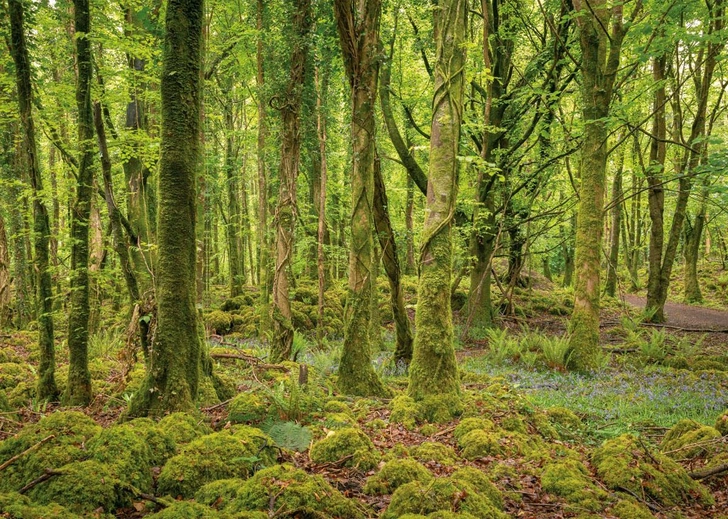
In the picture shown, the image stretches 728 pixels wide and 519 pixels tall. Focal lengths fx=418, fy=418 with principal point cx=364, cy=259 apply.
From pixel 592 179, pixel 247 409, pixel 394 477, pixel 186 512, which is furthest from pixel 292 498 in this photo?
pixel 592 179

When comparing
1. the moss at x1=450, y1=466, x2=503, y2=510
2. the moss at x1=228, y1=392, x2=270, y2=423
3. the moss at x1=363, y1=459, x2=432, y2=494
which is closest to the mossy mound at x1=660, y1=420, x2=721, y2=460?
the moss at x1=450, y1=466, x2=503, y2=510

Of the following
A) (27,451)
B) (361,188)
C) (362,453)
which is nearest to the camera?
(27,451)

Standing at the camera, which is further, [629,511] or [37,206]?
[37,206]

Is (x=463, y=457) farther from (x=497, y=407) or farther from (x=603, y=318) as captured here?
(x=603, y=318)

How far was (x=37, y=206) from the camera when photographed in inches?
195

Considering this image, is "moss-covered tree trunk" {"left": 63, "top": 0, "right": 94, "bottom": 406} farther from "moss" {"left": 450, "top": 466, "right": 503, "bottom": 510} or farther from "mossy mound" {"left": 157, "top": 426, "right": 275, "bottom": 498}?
"moss" {"left": 450, "top": 466, "right": 503, "bottom": 510}

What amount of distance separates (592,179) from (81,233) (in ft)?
27.8

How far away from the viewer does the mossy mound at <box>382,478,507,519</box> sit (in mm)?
2604

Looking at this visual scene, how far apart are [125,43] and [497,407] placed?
28.6 feet

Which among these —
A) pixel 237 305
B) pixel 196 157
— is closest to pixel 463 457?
pixel 196 157

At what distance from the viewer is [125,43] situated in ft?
25.1

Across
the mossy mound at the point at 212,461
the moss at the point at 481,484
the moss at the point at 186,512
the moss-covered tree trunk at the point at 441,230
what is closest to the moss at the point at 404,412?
the moss-covered tree trunk at the point at 441,230

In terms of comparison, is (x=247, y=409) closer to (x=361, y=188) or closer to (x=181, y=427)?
(x=181, y=427)

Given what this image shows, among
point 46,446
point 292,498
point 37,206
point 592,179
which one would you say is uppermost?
point 592,179
